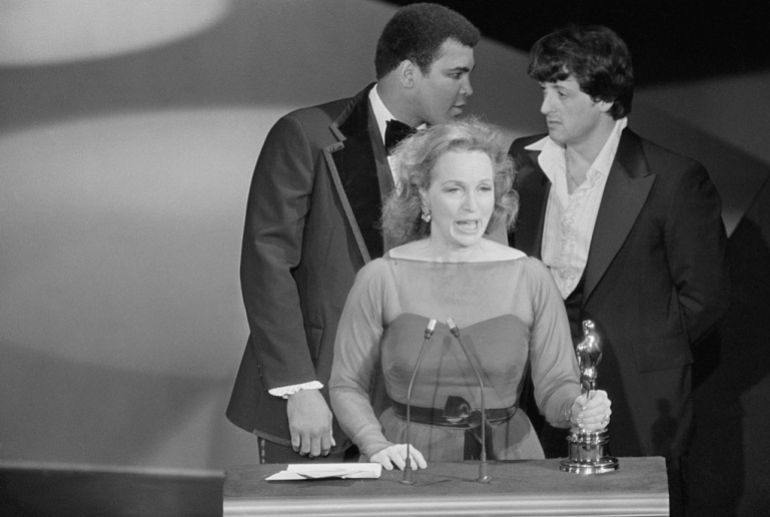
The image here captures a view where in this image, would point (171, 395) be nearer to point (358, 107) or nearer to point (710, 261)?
point (358, 107)

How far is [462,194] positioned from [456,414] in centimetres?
59

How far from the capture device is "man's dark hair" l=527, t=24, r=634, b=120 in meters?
4.22

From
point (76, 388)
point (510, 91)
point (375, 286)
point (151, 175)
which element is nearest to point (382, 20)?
point (510, 91)

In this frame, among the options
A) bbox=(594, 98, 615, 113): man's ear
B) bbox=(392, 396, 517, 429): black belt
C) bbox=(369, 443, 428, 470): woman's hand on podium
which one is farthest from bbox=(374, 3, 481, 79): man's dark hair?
bbox=(369, 443, 428, 470): woman's hand on podium

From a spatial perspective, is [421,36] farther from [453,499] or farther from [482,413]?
[453,499]

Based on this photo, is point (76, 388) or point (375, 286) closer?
point (375, 286)

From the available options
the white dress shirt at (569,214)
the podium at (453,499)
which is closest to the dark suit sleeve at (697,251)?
the white dress shirt at (569,214)

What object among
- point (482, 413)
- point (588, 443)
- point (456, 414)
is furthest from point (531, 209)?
point (588, 443)

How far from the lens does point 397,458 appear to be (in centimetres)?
327

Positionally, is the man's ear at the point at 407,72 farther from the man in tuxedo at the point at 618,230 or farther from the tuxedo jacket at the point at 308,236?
the man in tuxedo at the point at 618,230

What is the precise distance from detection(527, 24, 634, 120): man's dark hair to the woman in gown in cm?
66

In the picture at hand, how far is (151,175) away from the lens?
482 centimetres

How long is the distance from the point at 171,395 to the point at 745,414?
80.7 inches

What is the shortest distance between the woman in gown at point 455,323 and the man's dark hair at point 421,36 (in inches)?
22.2
